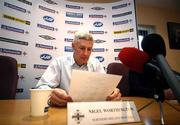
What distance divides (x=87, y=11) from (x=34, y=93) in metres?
2.48

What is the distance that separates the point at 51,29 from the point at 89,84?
2.09 meters

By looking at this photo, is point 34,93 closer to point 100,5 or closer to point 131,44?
point 131,44

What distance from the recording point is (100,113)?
626 millimetres

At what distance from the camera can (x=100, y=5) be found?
301cm

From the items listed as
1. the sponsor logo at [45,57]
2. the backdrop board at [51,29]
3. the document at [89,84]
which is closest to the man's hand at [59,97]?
the document at [89,84]

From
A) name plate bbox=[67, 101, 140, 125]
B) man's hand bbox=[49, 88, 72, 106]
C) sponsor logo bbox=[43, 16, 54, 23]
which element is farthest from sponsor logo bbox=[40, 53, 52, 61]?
name plate bbox=[67, 101, 140, 125]

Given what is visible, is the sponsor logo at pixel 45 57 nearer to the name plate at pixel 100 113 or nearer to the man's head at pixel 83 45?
the man's head at pixel 83 45

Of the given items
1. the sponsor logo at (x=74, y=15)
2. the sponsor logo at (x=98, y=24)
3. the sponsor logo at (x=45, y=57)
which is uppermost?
the sponsor logo at (x=74, y=15)

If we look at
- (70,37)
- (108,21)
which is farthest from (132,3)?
(70,37)

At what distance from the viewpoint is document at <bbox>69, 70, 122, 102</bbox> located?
681 millimetres

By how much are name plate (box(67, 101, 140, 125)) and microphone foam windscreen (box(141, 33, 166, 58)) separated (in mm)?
257

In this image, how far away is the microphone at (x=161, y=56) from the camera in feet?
1.28

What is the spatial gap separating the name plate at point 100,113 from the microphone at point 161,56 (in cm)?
26

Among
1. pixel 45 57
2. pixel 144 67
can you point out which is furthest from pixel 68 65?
pixel 144 67
